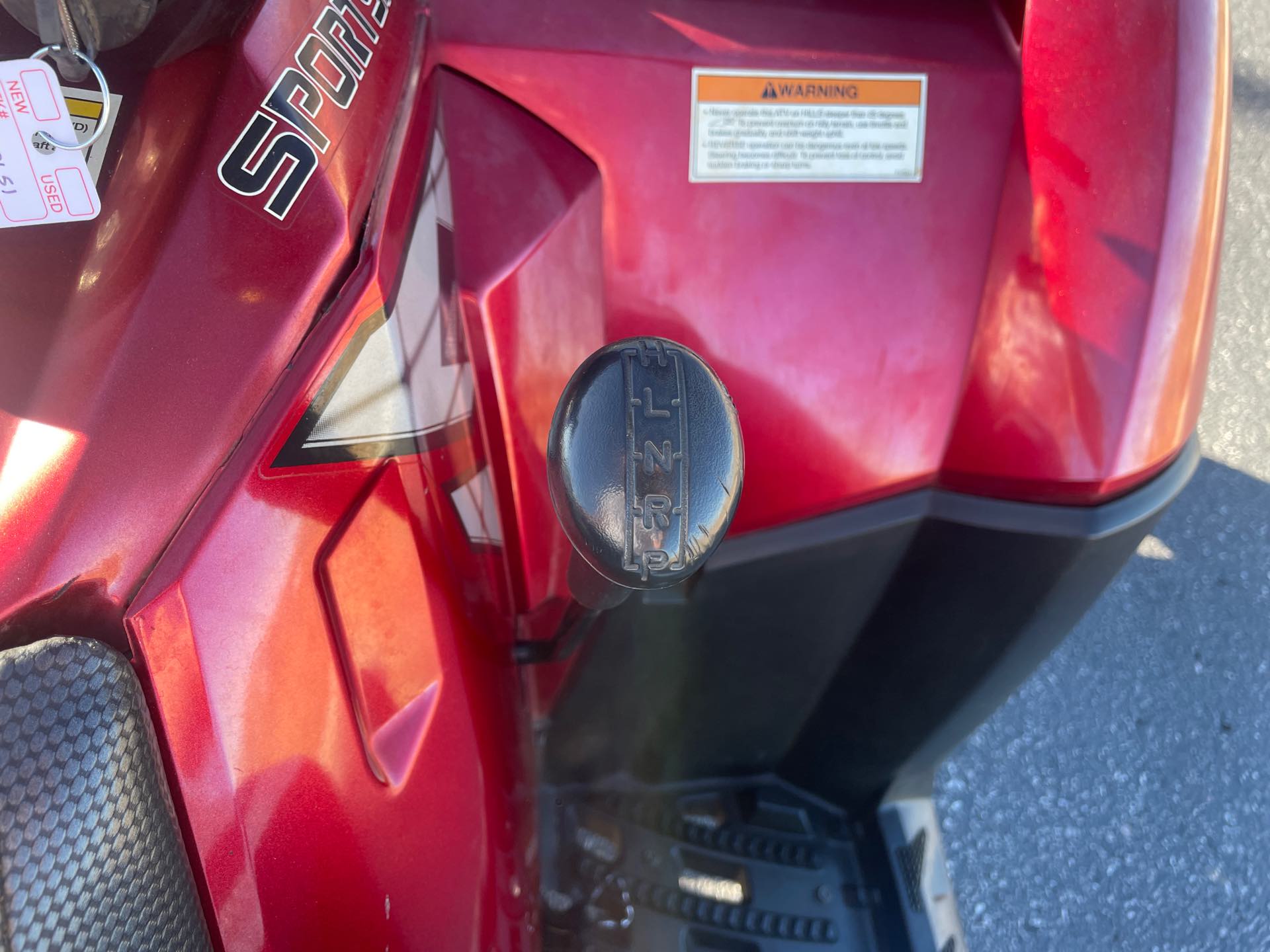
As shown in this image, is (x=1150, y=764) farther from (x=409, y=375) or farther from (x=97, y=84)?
(x=97, y=84)

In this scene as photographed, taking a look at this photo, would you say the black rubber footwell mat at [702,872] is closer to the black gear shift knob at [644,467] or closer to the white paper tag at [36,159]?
the black gear shift knob at [644,467]

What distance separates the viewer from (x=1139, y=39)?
775mm

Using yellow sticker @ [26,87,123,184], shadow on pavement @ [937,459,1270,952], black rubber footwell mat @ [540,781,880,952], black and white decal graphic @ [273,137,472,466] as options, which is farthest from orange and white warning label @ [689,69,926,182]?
shadow on pavement @ [937,459,1270,952]

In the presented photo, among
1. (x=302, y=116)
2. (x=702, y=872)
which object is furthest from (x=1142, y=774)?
(x=302, y=116)

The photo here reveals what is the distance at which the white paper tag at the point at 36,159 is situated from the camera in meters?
0.54

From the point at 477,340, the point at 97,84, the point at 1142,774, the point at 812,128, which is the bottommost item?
the point at 1142,774

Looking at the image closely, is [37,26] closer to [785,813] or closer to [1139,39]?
[1139,39]

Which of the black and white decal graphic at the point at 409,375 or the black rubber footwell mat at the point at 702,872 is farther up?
the black and white decal graphic at the point at 409,375

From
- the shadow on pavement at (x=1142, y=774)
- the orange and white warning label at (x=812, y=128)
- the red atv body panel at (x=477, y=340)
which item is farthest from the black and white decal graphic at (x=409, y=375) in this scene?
the shadow on pavement at (x=1142, y=774)

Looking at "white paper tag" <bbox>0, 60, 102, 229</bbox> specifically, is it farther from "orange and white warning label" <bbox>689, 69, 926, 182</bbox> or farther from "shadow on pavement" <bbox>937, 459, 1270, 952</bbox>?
"shadow on pavement" <bbox>937, 459, 1270, 952</bbox>

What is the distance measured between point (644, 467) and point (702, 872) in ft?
2.38

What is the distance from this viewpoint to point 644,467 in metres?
0.59

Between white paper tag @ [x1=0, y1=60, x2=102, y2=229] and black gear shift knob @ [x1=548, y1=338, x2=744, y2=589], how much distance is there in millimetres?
319

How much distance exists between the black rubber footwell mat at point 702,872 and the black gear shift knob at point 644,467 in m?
0.60
